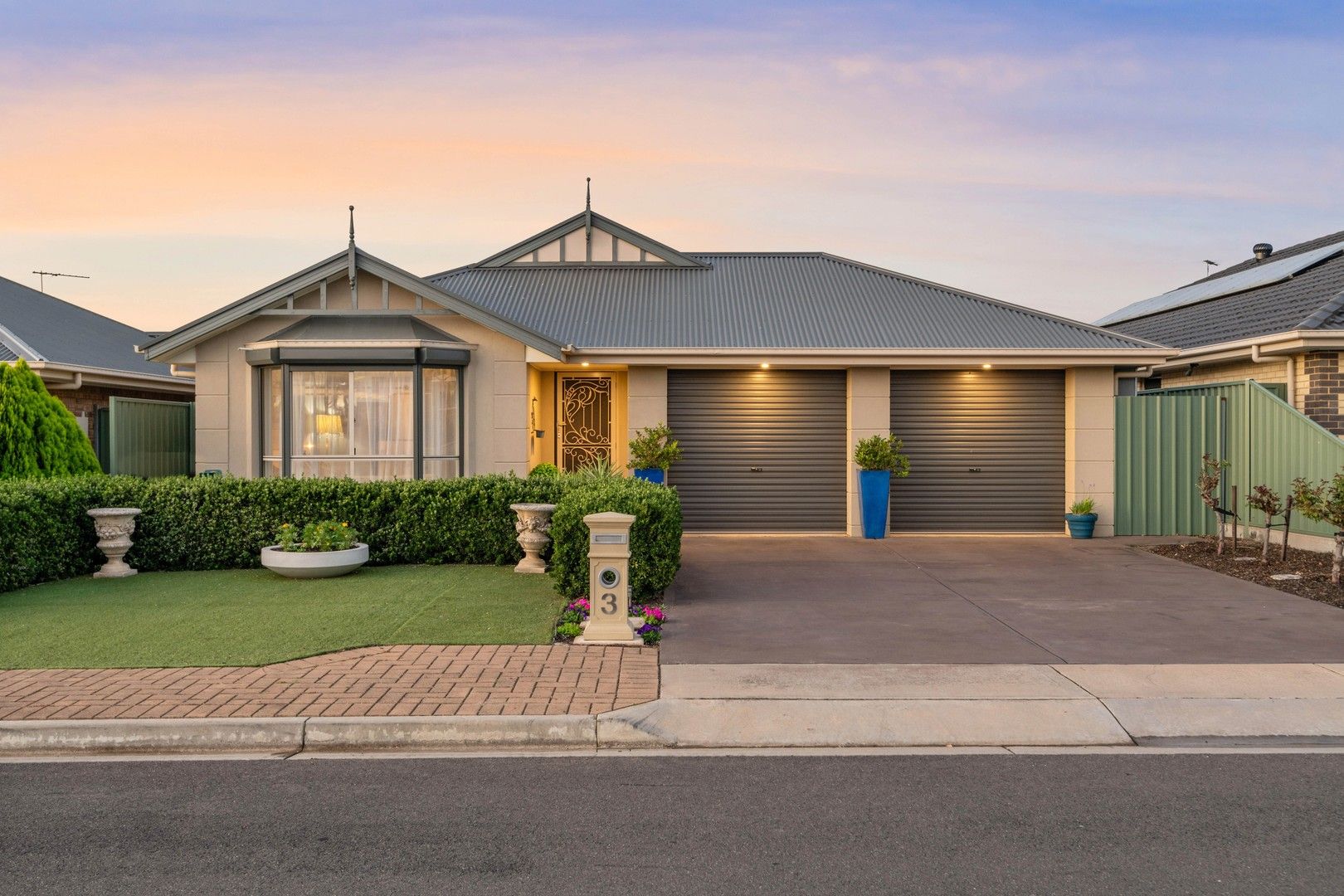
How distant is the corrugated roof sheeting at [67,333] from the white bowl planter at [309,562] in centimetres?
774

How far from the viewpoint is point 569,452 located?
1758cm

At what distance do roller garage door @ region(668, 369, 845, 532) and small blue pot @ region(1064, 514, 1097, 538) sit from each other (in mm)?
3862

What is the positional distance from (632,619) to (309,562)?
15.2 feet

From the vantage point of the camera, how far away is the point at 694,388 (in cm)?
1673

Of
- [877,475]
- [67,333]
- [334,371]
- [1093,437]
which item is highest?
[67,333]

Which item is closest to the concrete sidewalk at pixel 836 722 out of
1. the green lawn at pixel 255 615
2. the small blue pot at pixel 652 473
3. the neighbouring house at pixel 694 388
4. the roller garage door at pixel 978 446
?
the green lawn at pixel 255 615

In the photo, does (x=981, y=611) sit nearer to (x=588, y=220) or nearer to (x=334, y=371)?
(x=334, y=371)

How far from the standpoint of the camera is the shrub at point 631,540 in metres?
9.46

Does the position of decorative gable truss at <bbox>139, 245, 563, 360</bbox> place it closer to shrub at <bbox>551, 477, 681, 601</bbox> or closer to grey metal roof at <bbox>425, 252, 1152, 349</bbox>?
grey metal roof at <bbox>425, 252, 1152, 349</bbox>

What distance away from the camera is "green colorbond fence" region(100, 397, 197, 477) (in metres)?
15.5

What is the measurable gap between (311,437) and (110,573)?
153 inches

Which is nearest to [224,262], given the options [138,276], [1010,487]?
[138,276]

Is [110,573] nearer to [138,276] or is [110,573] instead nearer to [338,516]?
[338,516]

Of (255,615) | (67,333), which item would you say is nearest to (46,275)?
(67,333)
